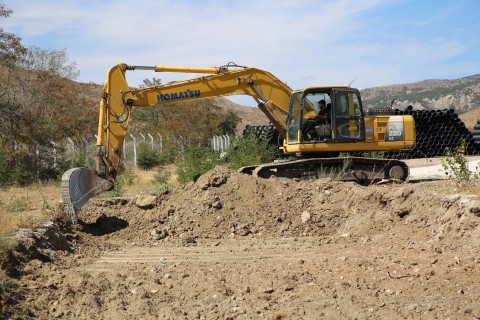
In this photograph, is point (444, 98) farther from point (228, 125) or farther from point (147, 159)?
point (147, 159)

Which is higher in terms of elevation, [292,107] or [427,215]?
[292,107]

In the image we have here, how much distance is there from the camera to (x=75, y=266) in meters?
9.53

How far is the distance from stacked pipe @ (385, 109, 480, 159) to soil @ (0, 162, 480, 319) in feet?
51.5

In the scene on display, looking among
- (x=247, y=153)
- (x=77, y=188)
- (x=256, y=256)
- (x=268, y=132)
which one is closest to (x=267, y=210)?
(x=256, y=256)

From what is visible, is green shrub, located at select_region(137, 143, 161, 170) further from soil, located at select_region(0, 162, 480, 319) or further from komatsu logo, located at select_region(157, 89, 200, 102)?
soil, located at select_region(0, 162, 480, 319)

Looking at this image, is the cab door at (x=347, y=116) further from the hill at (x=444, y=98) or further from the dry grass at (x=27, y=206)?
the hill at (x=444, y=98)

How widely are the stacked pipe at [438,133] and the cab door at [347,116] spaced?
41.5 ft

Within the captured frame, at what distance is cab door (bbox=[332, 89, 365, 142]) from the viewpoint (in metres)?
15.9

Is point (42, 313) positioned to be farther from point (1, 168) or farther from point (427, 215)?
point (1, 168)

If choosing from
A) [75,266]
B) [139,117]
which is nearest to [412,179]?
[75,266]

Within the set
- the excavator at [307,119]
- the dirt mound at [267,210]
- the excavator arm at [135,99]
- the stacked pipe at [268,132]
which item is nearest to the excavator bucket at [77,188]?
the excavator arm at [135,99]

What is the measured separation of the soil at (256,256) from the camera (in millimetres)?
7074

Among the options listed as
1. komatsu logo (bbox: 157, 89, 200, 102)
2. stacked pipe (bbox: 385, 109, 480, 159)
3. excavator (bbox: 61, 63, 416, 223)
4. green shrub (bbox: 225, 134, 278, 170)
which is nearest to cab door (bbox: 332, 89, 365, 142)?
excavator (bbox: 61, 63, 416, 223)

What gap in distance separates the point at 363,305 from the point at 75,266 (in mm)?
4386
